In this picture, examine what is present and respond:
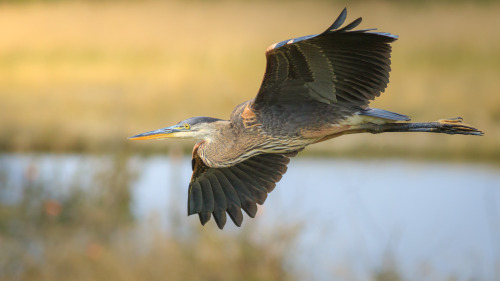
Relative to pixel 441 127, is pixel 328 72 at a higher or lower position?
higher

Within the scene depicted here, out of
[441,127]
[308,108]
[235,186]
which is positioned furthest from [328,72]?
[235,186]

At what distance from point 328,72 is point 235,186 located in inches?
31.4

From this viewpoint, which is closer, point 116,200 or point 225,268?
point 225,268

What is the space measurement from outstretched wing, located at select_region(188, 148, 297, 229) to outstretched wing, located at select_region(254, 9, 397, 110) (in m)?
0.55


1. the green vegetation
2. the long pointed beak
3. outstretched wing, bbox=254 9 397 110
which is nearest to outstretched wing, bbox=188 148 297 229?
the long pointed beak

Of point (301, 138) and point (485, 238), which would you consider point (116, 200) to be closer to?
point (485, 238)

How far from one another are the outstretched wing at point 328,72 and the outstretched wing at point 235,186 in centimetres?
55

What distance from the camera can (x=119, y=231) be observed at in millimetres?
7652

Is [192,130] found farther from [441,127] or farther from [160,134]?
[441,127]

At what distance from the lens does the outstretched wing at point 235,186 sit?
2959mm

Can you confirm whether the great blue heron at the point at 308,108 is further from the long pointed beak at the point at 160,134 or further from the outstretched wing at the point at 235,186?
the outstretched wing at the point at 235,186

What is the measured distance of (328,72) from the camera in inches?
94.3

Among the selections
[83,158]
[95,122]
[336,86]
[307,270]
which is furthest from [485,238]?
[336,86]

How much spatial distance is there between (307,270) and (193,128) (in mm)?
4370
